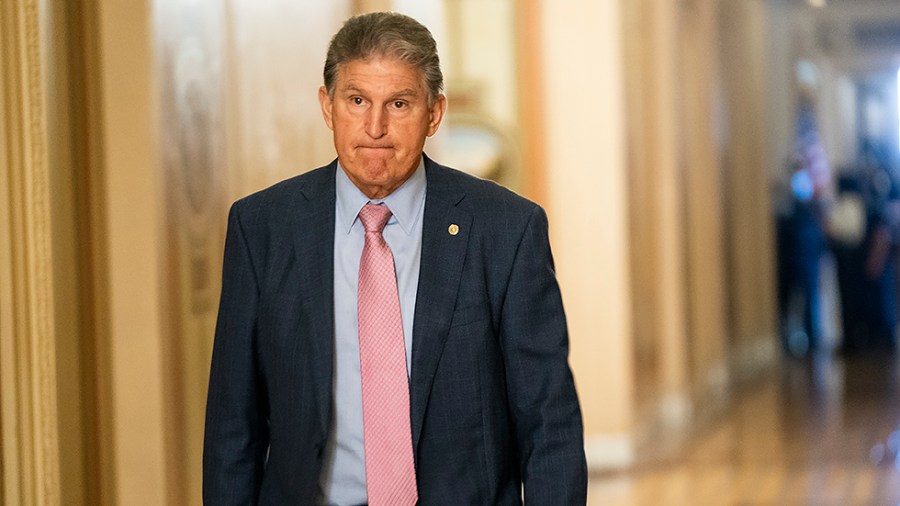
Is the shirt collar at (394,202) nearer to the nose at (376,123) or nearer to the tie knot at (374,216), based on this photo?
the tie knot at (374,216)

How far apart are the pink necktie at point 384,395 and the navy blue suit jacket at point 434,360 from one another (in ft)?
0.08

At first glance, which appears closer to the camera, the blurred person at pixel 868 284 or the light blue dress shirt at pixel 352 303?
the light blue dress shirt at pixel 352 303

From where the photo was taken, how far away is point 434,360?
2113 mm

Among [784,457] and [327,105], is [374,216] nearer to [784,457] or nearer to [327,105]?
[327,105]

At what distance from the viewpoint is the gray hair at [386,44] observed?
2068 mm

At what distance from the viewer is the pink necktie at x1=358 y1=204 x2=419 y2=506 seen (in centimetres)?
209

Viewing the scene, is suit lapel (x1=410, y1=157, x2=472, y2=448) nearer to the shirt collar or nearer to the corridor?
the shirt collar

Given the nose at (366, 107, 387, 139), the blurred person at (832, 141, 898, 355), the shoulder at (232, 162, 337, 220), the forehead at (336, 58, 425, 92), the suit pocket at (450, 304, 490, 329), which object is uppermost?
the forehead at (336, 58, 425, 92)

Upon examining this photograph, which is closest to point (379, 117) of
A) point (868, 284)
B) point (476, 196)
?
point (476, 196)

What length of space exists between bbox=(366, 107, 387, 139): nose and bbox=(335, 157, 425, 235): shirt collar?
0.15 m

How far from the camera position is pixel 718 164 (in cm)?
1093

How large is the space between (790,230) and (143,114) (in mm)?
11329

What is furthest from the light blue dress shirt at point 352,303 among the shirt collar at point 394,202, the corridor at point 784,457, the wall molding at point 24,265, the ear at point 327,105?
the corridor at point 784,457

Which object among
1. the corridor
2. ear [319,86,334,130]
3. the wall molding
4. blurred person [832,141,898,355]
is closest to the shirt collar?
ear [319,86,334,130]
